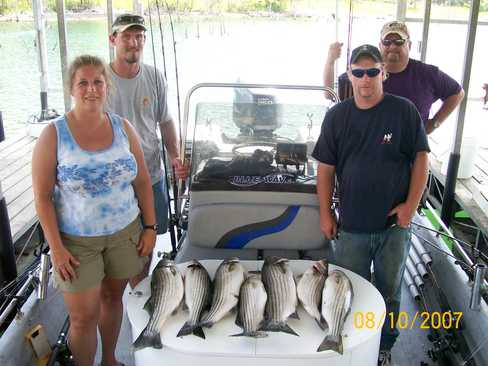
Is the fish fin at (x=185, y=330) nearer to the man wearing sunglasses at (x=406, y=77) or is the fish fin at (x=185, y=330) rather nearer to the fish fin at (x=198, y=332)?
the fish fin at (x=198, y=332)

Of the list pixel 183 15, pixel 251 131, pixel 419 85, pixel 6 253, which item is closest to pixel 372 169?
pixel 251 131

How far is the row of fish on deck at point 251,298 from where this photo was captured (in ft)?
6.09

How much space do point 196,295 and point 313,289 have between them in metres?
0.47

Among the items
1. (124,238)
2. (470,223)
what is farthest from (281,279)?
(470,223)

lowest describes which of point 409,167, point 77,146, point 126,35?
point 409,167

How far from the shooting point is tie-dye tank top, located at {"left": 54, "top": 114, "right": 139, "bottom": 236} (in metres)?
2.00

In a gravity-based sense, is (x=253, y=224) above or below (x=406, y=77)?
below

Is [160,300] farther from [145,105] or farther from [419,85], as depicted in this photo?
[419,85]

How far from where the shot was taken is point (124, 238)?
7.24 ft

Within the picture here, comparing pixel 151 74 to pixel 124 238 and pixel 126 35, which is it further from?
pixel 124 238

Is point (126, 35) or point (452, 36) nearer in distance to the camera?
point (126, 35)

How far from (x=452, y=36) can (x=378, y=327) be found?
9.72 m

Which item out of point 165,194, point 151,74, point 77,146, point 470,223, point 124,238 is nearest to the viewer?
point 77,146

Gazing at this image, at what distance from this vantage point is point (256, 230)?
2.72 m
